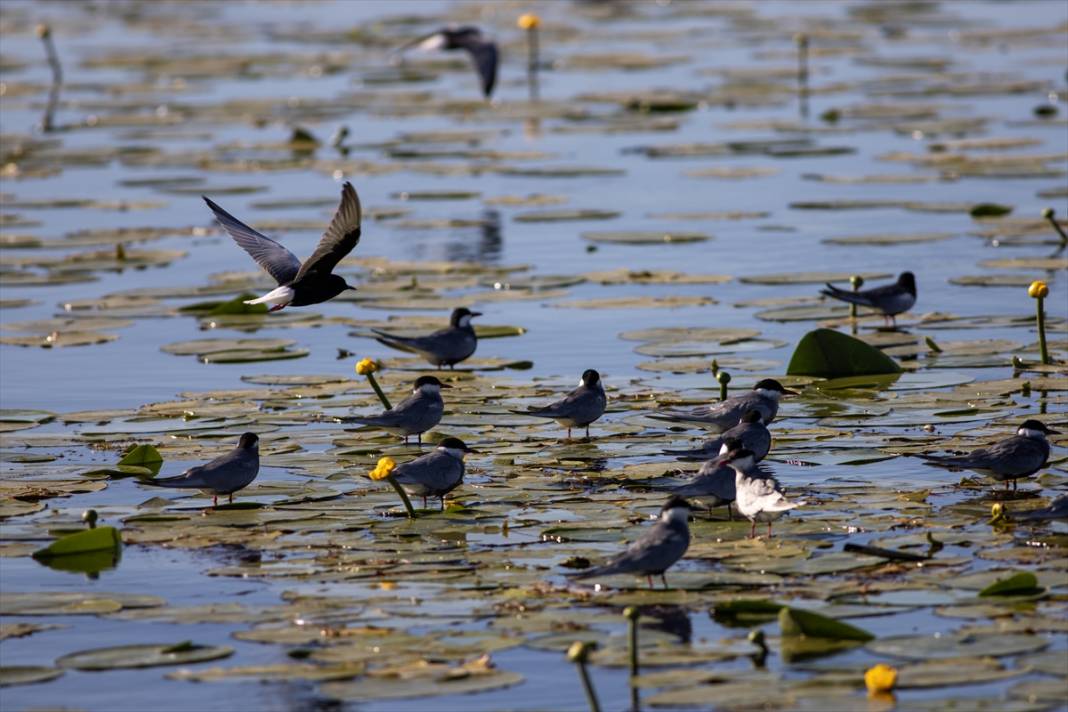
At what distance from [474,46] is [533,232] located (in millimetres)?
6027

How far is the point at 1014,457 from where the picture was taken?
29.0 feet

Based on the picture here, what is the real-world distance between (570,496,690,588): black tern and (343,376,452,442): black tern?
2857 millimetres

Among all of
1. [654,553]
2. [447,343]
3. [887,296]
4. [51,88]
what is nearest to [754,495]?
[654,553]

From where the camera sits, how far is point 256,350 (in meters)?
13.1

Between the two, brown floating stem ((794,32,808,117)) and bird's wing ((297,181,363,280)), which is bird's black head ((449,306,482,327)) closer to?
bird's wing ((297,181,363,280))

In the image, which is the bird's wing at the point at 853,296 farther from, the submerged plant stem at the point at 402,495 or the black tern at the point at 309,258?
the submerged plant stem at the point at 402,495

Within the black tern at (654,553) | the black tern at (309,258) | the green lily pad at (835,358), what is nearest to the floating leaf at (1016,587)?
the black tern at (654,553)

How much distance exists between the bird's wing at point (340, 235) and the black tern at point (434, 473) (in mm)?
1573

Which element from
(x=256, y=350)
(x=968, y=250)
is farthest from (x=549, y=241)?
(x=256, y=350)

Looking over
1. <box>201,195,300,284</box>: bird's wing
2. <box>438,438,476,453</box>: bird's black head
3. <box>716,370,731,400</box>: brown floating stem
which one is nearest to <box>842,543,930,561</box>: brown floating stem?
<box>438,438,476,453</box>: bird's black head

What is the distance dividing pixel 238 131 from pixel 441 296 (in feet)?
41.0

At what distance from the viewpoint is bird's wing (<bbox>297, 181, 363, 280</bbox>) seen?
995 cm

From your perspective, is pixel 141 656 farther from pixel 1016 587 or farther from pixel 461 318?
pixel 461 318

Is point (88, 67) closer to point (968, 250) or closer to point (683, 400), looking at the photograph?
point (968, 250)
